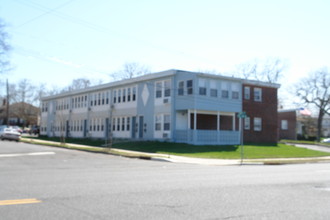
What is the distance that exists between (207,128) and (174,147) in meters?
6.40

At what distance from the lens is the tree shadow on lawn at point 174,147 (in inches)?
1104

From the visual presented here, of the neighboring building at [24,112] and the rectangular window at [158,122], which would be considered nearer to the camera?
the rectangular window at [158,122]

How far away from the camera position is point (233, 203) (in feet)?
26.6

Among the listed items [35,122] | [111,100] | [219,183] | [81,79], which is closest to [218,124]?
[111,100]

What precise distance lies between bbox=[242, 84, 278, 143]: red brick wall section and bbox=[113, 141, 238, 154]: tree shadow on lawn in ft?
18.3

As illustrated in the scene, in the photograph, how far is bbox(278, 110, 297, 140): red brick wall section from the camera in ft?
171

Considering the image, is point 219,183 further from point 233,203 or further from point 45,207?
point 45,207

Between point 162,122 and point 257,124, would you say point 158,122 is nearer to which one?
point 162,122

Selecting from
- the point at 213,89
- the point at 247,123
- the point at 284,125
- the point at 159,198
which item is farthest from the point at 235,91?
the point at 159,198

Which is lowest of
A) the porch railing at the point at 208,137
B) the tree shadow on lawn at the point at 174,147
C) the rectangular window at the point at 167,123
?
the tree shadow on lawn at the point at 174,147

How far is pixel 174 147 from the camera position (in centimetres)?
2959

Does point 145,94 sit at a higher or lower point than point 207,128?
higher

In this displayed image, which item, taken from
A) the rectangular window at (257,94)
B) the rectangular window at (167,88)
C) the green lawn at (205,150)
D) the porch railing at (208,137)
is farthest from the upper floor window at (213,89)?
the rectangular window at (257,94)

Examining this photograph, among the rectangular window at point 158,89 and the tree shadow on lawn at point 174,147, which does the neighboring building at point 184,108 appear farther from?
the tree shadow on lawn at point 174,147
